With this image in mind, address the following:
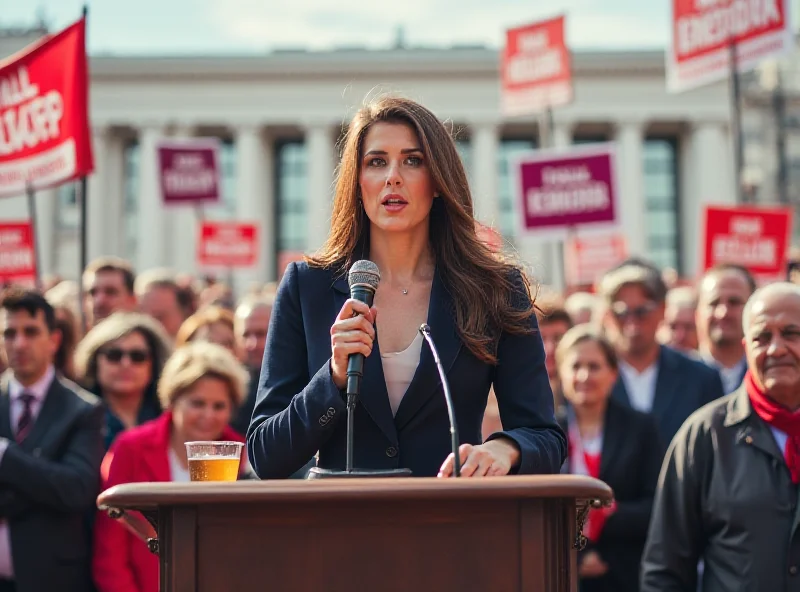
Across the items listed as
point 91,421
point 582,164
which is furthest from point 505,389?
point 582,164

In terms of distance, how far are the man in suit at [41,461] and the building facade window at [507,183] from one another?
47.0 meters

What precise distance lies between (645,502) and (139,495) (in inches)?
170

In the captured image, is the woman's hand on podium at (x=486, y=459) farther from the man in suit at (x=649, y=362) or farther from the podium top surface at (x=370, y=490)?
the man in suit at (x=649, y=362)

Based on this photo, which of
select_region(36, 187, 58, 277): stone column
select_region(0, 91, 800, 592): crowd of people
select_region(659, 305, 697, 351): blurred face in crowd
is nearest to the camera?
select_region(0, 91, 800, 592): crowd of people

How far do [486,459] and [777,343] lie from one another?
2190 mm

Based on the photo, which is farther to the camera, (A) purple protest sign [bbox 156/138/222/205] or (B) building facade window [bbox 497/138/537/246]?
(B) building facade window [bbox 497/138/537/246]

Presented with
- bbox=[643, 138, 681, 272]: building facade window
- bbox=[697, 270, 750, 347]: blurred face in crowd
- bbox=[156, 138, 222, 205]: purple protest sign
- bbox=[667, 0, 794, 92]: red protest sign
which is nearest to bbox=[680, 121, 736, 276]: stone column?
bbox=[643, 138, 681, 272]: building facade window

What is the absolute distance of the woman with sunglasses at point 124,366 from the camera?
673 centimetres

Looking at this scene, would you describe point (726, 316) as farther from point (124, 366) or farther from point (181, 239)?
point (181, 239)

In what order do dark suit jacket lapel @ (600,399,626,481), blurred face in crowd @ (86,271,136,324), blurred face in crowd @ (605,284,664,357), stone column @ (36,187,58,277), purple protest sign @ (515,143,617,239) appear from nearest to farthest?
dark suit jacket lapel @ (600,399,626,481)
blurred face in crowd @ (605,284,664,357)
blurred face in crowd @ (86,271,136,324)
purple protest sign @ (515,143,617,239)
stone column @ (36,187,58,277)

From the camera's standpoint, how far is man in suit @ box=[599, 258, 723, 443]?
6785 millimetres

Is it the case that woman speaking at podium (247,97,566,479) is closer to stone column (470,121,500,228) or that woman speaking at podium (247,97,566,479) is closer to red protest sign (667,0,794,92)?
red protest sign (667,0,794,92)

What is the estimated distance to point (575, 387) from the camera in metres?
6.41

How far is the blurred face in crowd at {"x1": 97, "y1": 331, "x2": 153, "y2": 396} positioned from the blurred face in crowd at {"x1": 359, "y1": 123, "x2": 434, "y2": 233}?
3.78 m
